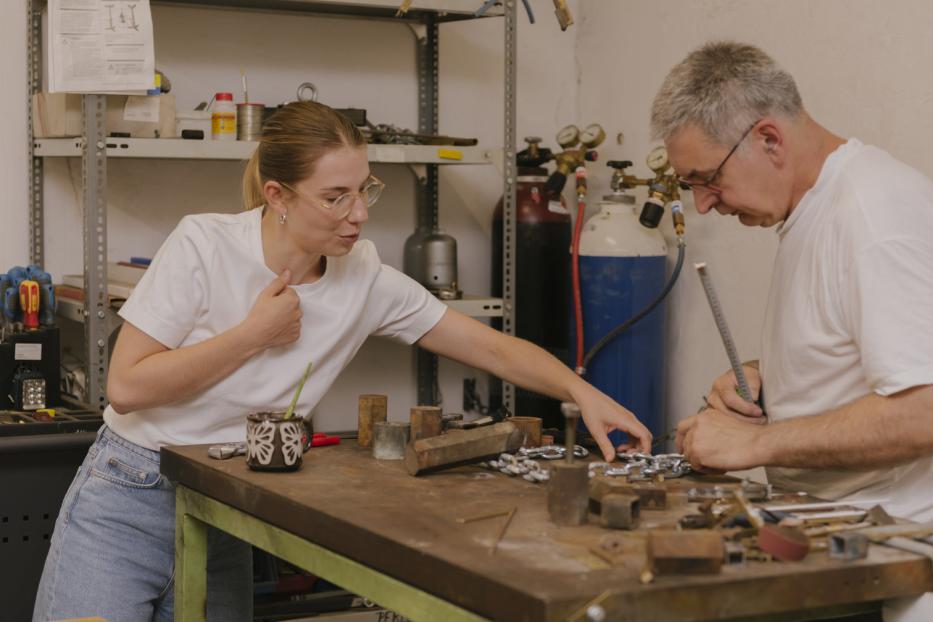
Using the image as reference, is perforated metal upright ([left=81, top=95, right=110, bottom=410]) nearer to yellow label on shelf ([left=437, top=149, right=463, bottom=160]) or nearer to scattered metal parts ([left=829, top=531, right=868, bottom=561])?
yellow label on shelf ([left=437, top=149, right=463, bottom=160])

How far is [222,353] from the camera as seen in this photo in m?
2.00

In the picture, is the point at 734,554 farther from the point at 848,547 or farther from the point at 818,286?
the point at 818,286

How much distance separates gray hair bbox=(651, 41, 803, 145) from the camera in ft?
6.18

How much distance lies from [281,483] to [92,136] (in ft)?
4.75

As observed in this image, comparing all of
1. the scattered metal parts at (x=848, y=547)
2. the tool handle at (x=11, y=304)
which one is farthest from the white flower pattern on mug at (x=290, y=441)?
the tool handle at (x=11, y=304)

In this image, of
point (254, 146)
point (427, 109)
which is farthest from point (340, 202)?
point (427, 109)

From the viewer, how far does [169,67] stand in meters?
3.47

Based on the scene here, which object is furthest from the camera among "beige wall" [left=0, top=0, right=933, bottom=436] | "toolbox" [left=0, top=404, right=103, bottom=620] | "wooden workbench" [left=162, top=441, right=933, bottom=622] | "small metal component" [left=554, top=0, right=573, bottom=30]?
"small metal component" [left=554, top=0, right=573, bottom=30]

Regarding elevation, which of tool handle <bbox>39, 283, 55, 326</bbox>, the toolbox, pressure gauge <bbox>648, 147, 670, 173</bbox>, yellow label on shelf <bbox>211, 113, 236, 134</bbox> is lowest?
the toolbox

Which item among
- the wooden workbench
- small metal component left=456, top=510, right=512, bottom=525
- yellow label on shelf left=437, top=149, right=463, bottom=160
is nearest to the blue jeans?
the wooden workbench

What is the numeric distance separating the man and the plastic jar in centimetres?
148

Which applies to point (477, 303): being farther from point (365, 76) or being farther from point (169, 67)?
point (169, 67)

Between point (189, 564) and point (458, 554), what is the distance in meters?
0.77

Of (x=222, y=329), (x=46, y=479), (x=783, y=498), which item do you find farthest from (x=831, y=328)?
(x=46, y=479)
